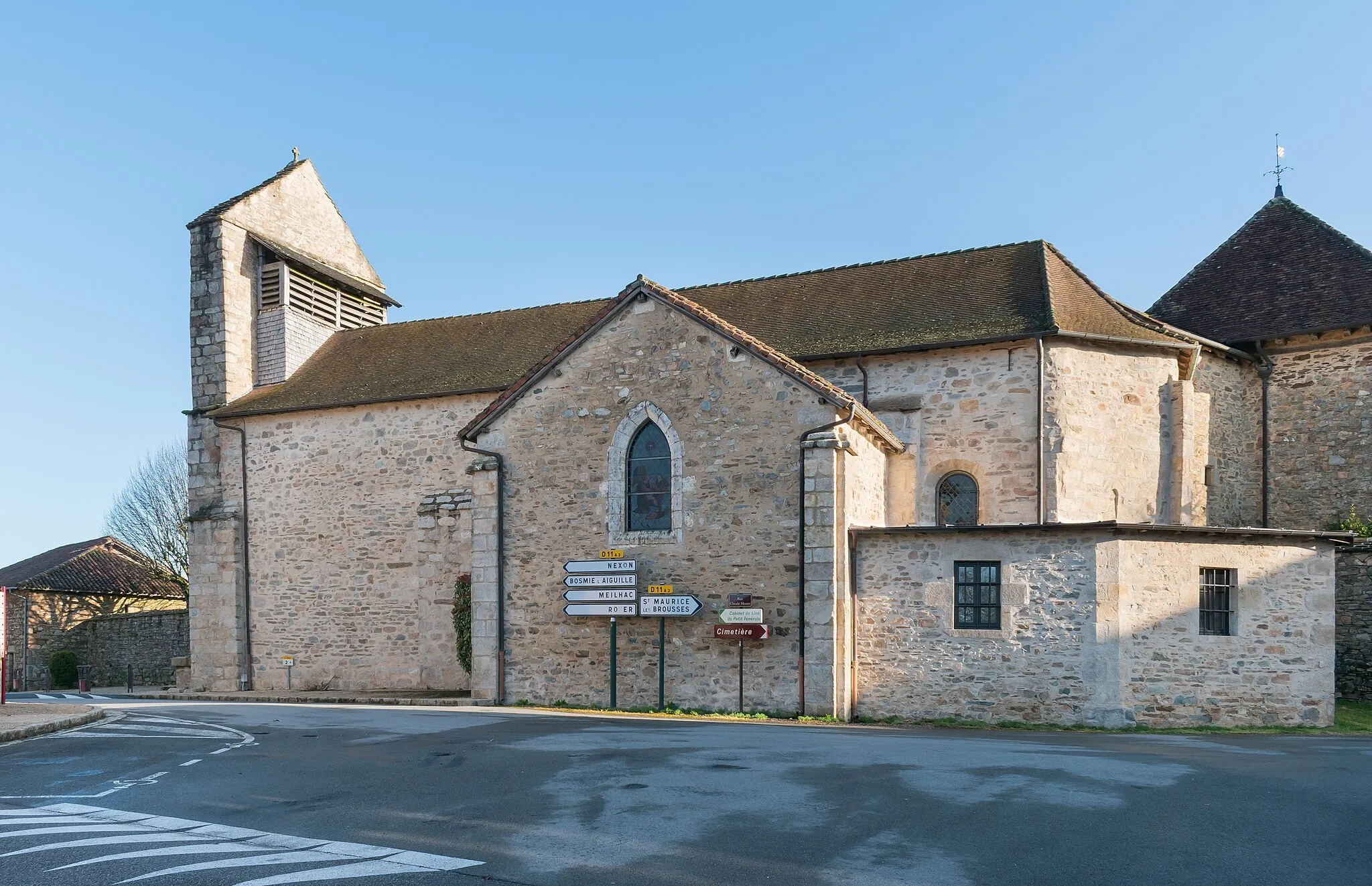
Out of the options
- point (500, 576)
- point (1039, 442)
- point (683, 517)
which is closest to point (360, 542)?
point (500, 576)

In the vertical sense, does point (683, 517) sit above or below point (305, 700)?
above

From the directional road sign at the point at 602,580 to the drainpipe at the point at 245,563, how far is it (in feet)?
34.8

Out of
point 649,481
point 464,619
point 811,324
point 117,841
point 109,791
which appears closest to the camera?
point 117,841

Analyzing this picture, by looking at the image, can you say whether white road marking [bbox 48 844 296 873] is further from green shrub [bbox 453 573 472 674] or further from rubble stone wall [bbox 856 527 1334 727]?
green shrub [bbox 453 573 472 674]

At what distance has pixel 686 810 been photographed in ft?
27.3

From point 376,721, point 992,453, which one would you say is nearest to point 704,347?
point 992,453

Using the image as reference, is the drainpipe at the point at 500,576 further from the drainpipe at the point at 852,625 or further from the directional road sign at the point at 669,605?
the drainpipe at the point at 852,625

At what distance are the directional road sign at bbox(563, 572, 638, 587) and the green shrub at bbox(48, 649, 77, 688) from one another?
2103 centimetres

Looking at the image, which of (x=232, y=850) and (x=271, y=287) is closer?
(x=232, y=850)

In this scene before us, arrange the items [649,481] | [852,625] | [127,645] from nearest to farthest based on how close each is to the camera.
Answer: [852,625] → [649,481] → [127,645]

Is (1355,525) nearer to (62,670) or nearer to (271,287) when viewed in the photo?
(271,287)

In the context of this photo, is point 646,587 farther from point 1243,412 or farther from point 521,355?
point 1243,412

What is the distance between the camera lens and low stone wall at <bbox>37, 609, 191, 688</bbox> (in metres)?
30.4

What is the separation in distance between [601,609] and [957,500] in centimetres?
683
